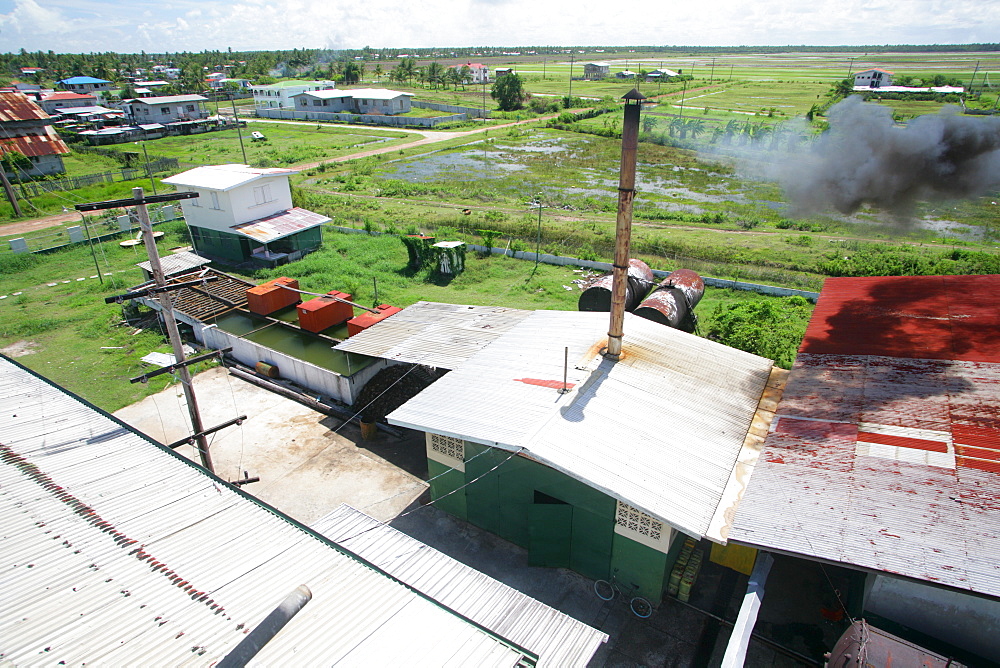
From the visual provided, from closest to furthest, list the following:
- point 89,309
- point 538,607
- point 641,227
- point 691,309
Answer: point 538,607
point 691,309
point 89,309
point 641,227

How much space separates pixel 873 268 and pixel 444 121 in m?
73.2

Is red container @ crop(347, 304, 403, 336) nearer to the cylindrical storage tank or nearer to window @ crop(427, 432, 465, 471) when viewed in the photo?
window @ crop(427, 432, 465, 471)

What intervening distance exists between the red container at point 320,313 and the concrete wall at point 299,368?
250 cm

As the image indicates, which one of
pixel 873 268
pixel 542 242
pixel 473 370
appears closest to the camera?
pixel 473 370

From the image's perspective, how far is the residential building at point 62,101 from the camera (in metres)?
90.6

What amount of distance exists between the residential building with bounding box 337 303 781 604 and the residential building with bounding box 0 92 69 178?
59.0 m

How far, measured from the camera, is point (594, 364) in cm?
1532

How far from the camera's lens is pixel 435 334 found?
20250 mm

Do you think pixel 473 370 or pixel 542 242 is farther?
pixel 542 242

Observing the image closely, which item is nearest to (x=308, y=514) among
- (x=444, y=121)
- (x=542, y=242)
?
(x=542, y=242)

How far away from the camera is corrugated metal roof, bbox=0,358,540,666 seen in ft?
24.1

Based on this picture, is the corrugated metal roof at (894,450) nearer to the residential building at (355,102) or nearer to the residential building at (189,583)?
the residential building at (189,583)

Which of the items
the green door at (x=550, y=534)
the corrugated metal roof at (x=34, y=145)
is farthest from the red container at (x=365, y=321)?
the corrugated metal roof at (x=34, y=145)

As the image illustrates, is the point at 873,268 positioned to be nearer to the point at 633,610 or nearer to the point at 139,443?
the point at 633,610
